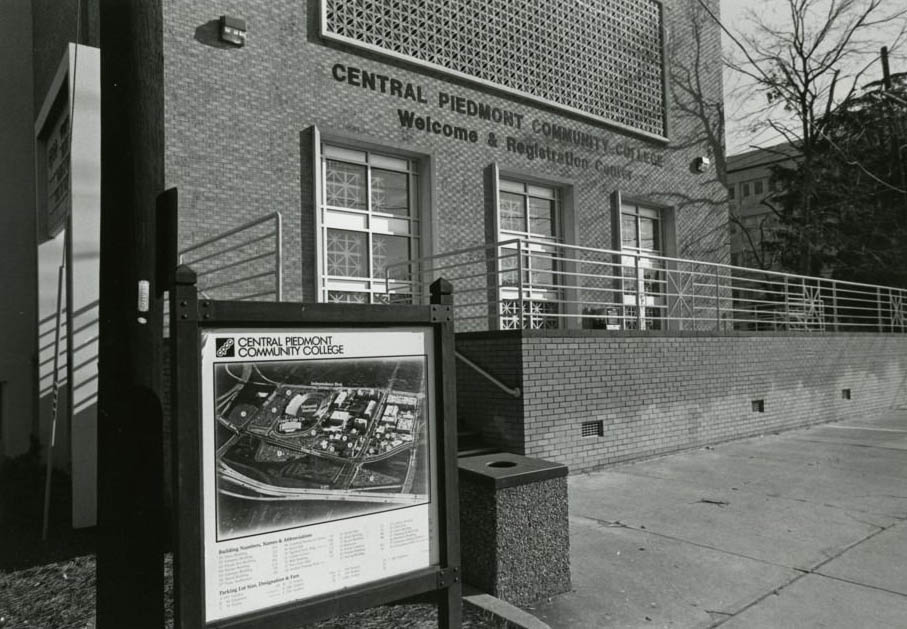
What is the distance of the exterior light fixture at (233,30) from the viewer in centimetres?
955

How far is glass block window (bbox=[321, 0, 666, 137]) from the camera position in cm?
1130

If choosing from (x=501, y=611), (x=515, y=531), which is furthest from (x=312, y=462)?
(x=515, y=531)

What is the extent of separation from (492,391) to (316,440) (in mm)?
5351

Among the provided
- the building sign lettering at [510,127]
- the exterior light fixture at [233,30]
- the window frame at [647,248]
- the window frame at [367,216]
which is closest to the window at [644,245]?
the window frame at [647,248]

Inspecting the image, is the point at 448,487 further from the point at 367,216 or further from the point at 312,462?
the point at 367,216

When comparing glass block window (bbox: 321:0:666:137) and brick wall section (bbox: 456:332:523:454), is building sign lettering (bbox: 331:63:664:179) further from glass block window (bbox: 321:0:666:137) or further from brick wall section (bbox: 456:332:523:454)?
brick wall section (bbox: 456:332:523:454)

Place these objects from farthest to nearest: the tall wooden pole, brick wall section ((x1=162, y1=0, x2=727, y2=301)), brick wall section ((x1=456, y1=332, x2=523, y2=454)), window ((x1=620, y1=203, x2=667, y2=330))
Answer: window ((x1=620, y1=203, x2=667, y2=330)), brick wall section ((x1=162, y1=0, x2=727, y2=301)), brick wall section ((x1=456, y1=332, x2=523, y2=454)), the tall wooden pole

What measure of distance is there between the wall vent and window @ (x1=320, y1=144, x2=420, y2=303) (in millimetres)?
4002

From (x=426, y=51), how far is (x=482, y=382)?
261 inches

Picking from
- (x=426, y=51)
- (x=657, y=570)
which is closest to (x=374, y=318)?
(x=657, y=570)

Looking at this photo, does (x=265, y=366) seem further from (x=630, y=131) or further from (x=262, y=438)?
(x=630, y=131)

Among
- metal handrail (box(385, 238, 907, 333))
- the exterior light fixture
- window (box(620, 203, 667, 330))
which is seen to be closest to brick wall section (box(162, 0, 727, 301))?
the exterior light fixture

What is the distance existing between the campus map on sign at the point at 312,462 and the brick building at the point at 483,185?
4.57m

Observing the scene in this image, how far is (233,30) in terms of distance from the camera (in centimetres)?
962
